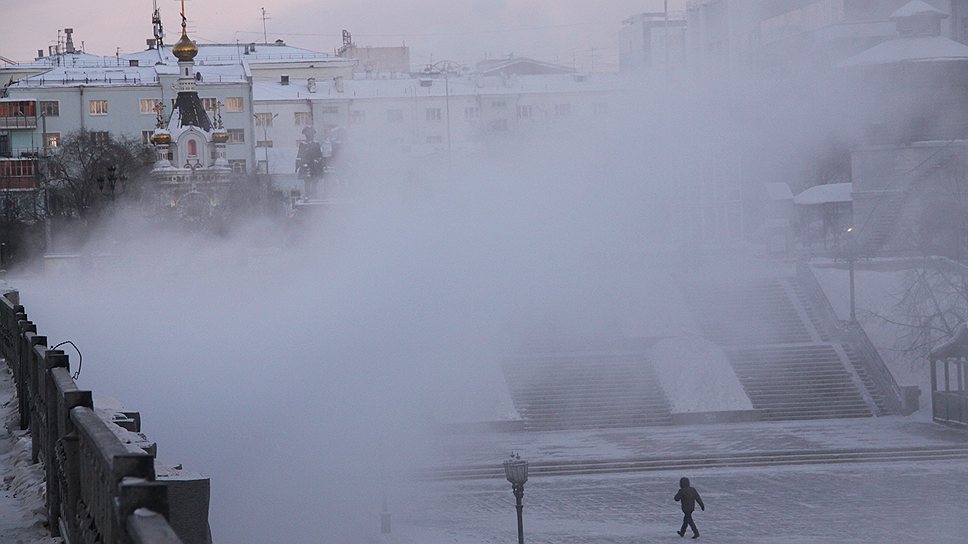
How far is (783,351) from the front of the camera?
26656mm

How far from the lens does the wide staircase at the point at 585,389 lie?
947 inches

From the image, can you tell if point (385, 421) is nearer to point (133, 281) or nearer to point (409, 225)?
point (409, 225)

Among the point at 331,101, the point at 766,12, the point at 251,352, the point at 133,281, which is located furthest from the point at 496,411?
the point at 331,101

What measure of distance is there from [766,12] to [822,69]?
1.58 metres

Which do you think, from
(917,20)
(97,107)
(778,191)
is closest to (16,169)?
(97,107)

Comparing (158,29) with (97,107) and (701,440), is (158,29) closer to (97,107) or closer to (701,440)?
(97,107)

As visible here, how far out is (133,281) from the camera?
3238 cm

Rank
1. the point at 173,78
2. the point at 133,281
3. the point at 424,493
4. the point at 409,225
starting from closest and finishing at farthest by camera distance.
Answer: the point at 424,493 < the point at 409,225 < the point at 133,281 < the point at 173,78

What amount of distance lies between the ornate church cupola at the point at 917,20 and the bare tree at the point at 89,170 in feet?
88.1

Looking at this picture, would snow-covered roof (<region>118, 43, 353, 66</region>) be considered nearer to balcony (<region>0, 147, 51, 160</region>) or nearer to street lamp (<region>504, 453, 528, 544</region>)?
balcony (<region>0, 147, 51, 160</region>)

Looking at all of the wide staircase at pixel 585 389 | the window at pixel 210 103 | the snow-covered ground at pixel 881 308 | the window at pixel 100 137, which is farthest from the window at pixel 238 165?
the wide staircase at pixel 585 389

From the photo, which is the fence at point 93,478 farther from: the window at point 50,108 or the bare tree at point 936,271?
the window at point 50,108

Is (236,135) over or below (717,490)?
over

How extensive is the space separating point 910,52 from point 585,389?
9.63 m
